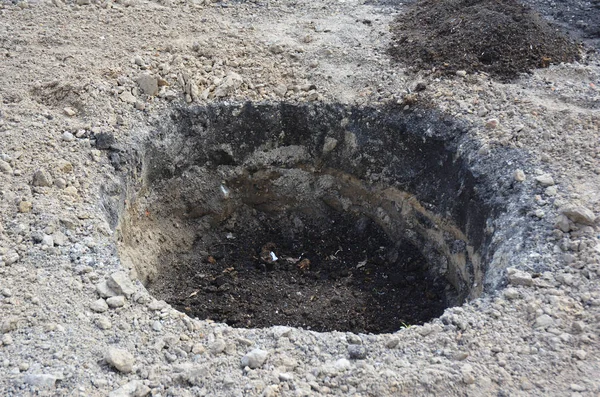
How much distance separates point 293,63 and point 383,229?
1.95 metres

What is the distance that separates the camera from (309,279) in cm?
631

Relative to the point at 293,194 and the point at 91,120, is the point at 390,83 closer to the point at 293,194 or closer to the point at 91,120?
the point at 293,194

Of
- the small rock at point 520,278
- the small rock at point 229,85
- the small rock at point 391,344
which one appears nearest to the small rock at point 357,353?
the small rock at point 391,344

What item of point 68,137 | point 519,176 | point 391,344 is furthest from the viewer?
point 68,137

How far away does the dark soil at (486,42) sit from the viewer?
6488 millimetres

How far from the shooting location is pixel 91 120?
579cm

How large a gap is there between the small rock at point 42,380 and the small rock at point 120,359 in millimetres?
301

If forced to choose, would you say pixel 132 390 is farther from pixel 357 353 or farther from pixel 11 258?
pixel 11 258

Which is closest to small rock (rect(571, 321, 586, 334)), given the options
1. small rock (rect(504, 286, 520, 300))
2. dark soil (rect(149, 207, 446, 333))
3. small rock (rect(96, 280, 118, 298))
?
small rock (rect(504, 286, 520, 300))

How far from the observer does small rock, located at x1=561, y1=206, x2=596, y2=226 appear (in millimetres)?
4637

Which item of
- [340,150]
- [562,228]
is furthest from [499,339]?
[340,150]

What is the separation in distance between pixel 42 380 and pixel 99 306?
25.6 inches

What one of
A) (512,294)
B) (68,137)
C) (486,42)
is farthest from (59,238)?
(486,42)

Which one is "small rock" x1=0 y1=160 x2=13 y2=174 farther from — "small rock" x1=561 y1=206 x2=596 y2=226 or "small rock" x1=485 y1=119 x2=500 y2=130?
"small rock" x1=561 y1=206 x2=596 y2=226
